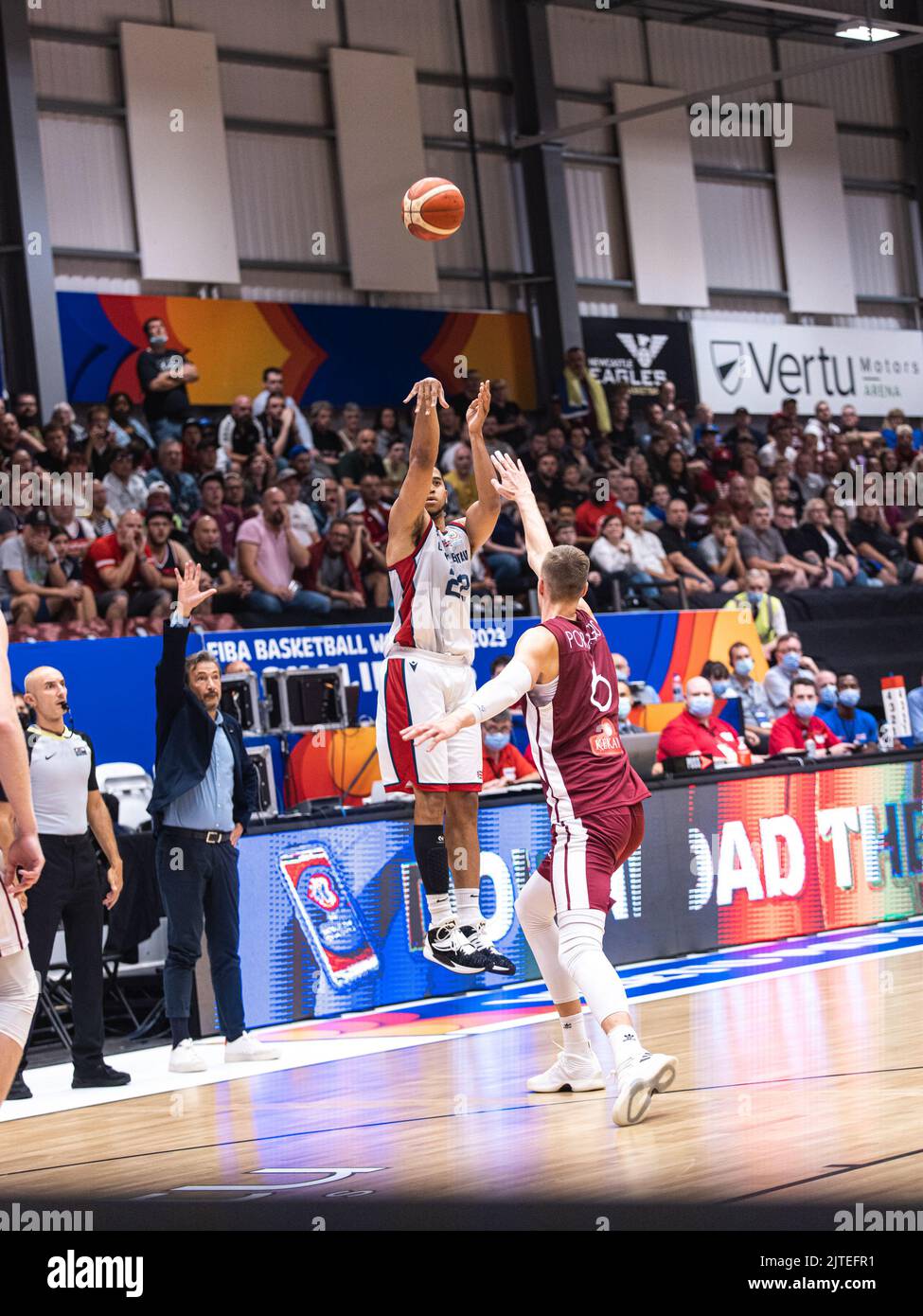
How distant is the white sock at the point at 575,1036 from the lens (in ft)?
25.0

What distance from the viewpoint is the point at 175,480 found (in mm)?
16000

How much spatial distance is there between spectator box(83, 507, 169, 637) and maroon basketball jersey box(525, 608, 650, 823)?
720cm

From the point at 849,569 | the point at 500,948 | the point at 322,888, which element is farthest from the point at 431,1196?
the point at 849,569

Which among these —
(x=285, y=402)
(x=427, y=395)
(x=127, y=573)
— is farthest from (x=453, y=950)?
(x=285, y=402)

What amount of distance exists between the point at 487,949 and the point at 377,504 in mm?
9722

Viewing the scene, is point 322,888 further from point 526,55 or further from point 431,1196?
point 526,55

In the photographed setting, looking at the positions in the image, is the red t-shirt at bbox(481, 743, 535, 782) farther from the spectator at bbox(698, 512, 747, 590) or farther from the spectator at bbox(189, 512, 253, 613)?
the spectator at bbox(698, 512, 747, 590)

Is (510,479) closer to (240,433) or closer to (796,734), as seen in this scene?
(796,734)

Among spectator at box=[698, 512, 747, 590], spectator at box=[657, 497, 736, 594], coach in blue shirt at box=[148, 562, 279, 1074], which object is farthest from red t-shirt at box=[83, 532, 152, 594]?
spectator at box=[698, 512, 747, 590]

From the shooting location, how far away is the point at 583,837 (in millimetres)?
7082

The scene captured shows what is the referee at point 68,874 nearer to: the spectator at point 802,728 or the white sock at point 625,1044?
the white sock at point 625,1044

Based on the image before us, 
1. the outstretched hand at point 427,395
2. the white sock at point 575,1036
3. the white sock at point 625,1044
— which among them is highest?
the outstretched hand at point 427,395

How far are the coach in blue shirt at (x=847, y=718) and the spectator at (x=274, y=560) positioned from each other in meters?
4.60

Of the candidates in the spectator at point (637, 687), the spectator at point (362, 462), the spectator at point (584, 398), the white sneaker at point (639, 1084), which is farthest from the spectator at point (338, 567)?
the white sneaker at point (639, 1084)
